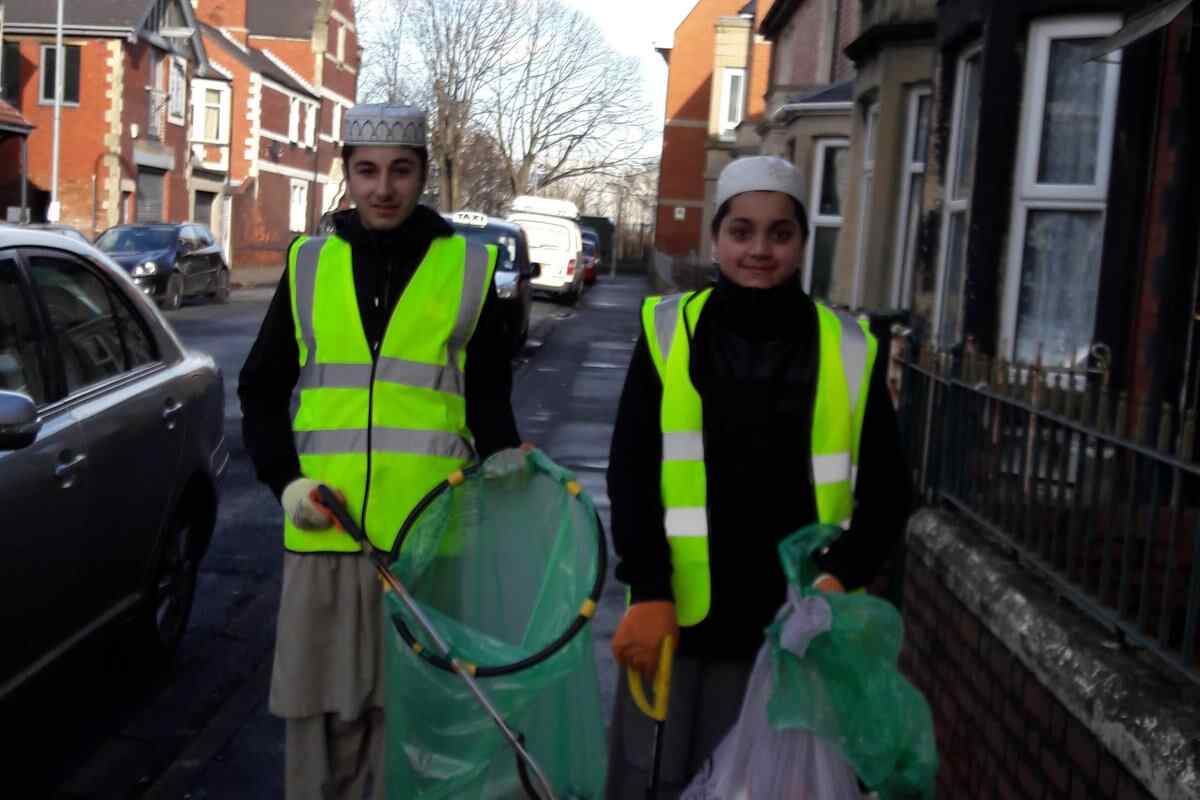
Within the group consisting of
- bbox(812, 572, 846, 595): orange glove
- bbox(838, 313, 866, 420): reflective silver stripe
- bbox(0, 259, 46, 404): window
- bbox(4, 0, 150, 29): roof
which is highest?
bbox(4, 0, 150, 29): roof

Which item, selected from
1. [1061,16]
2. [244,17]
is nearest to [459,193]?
[244,17]

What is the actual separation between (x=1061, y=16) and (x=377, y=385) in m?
5.82

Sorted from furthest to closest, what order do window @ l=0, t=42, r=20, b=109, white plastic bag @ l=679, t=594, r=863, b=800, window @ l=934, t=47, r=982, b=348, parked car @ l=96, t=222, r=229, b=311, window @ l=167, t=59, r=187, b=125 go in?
window @ l=167, t=59, r=187, b=125 < window @ l=0, t=42, r=20, b=109 < parked car @ l=96, t=222, r=229, b=311 < window @ l=934, t=47, r=982, b=348 < white plastic bag @ l=679, t=594, r=863, b=800

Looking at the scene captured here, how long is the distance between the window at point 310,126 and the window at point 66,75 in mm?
19045

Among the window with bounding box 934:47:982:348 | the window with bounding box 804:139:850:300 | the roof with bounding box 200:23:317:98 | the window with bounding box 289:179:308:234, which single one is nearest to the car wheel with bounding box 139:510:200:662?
the window with bounding box 934:47:982:348

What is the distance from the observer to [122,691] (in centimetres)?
570

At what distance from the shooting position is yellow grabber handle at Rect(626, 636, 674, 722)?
2.82m

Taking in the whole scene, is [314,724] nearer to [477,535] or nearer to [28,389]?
[477,535]

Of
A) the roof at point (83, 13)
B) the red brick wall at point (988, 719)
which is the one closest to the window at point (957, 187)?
the red brick wall at point (988, 719)

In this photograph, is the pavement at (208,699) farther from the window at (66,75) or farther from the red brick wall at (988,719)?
the window at (66,75)

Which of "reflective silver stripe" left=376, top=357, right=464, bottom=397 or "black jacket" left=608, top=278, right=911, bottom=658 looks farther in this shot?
"reflective silver stripe" left=376, top=357, right=464, bottom=397

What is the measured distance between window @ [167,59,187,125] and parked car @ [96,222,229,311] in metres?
15.7

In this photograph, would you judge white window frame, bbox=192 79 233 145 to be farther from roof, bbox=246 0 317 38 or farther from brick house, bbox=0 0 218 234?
roof, bbox=246 0 317 38

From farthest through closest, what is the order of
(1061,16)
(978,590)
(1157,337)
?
(1061,16), (1157,337), (978,590)
